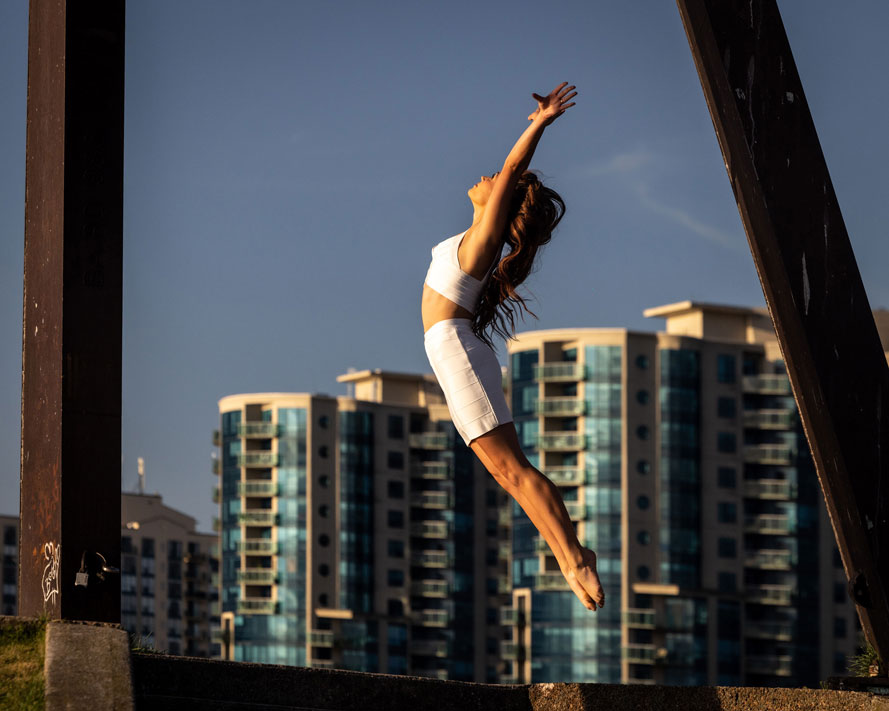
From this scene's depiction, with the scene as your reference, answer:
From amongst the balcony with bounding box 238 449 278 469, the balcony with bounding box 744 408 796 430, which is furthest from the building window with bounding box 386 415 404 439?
the balcony with bounding box 744 408 796 430

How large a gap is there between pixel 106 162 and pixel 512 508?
3933 inches

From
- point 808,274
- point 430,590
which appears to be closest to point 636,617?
point 430,590

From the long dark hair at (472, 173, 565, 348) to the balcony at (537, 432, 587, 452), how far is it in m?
94.3

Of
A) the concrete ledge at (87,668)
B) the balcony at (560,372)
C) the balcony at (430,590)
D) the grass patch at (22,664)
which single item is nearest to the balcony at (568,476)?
the balcony at (560,372)

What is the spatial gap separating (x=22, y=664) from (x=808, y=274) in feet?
12.0

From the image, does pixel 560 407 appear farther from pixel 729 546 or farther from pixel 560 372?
pixel 729 546

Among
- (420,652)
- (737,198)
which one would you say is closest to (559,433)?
(420,652)

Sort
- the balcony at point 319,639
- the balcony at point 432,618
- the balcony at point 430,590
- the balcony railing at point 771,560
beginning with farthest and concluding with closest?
the balcony at point 430,590 < the balcony at point 432,618 < the balcony at point 319,639 < the balcony railing at point 771,560

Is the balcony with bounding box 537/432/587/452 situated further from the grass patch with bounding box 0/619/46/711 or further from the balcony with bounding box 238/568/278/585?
the grass patch with bounding box 0/619/46/711

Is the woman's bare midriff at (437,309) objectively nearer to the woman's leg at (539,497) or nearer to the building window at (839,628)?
the woman's leg at (539,497)

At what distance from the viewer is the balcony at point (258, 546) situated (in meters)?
112

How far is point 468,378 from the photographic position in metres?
5.48

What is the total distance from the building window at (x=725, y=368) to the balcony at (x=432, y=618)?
27660 millimetres

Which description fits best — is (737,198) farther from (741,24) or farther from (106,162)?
(106,162)
